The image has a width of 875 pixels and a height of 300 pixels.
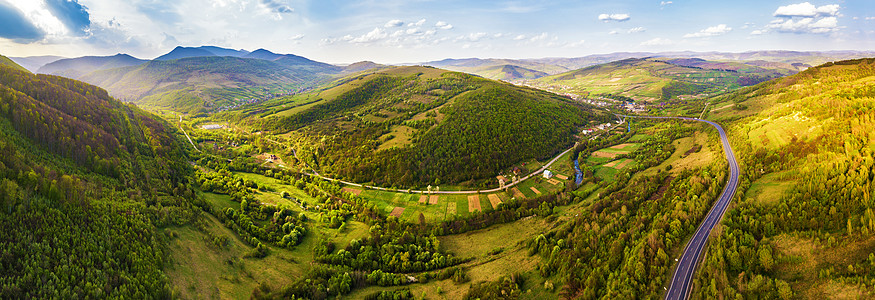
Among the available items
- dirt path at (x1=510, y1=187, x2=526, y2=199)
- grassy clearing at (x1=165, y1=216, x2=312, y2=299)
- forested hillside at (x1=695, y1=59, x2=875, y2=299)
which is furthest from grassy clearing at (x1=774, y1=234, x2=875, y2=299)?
grassy clearing at (x1=165, y1=216, x2=312, y2=299)

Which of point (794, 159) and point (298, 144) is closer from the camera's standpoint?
point (794, 159)

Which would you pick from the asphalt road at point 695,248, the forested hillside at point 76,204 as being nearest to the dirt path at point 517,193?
the asphalt road at point 695,248

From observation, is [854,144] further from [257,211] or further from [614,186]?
[257,211]

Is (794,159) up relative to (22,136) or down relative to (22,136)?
down

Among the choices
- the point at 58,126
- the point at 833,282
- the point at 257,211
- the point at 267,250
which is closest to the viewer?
the point at 833,282

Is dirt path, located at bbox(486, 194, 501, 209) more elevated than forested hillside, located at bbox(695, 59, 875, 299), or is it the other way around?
forested hillside, located at bbox(695, 59, 875, 299)

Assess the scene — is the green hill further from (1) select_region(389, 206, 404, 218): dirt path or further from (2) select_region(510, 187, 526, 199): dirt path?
(1) select_region(389, 206, 404, 218): dirt path

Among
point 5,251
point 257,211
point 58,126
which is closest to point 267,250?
point 257,211
